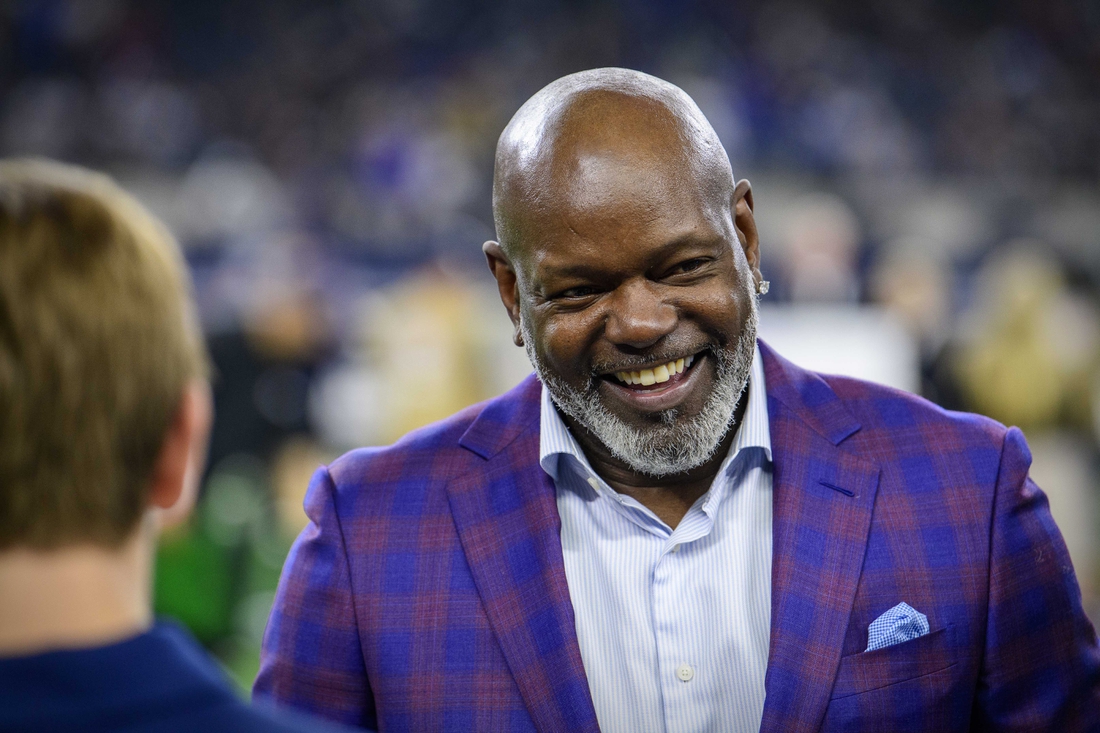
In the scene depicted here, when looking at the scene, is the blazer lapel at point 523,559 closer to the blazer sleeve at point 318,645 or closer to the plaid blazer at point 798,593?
the plaid blazer at point 798,593

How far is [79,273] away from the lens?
0.95 metres

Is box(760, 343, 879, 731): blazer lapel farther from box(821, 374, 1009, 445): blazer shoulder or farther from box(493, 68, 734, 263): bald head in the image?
box(493, 68, 734, 263): bald head

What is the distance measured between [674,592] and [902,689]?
362mm

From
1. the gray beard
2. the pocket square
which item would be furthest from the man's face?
the pocket square

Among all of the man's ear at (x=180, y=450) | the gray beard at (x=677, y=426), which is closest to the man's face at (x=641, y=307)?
the gray beard at (x=677, y=426)

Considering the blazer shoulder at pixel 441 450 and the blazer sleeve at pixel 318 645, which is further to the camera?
the blazer shoulder at pixel 441 450

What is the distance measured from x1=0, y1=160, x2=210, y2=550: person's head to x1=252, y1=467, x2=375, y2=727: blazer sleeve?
0.79 meters

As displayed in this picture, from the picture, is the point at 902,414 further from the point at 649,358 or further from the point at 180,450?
the point at 180,450

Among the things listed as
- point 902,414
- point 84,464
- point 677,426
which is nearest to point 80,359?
point 84,464

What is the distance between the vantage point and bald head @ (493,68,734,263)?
1.71 metres

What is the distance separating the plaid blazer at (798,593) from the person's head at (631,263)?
173 mm

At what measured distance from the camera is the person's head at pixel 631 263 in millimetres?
1699

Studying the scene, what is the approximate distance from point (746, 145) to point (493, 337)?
443 centimetres

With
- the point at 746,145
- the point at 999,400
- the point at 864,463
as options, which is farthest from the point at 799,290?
the point at 864,463
